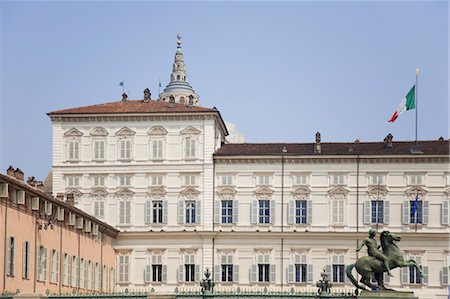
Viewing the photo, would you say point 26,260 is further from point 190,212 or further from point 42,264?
point 190,212

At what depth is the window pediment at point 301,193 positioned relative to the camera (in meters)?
74.2

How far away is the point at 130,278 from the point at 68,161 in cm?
1009

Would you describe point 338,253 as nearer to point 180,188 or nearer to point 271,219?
point 271,219

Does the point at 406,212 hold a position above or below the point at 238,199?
below

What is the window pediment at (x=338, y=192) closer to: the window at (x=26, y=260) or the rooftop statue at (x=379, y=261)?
the window at (x=26, y=260)

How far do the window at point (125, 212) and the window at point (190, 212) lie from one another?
4.41 m

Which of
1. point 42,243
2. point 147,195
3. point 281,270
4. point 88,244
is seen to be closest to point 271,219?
point 281,270

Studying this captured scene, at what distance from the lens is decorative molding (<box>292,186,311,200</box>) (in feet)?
244

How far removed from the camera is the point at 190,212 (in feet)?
245

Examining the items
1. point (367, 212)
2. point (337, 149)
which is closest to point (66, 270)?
point (367, 212)

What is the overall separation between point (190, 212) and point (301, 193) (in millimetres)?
8417

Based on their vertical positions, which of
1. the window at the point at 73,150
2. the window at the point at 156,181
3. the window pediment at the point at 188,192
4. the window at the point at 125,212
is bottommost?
the window at the point at 125,212

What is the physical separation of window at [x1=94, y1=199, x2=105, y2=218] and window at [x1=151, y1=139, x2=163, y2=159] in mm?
5312

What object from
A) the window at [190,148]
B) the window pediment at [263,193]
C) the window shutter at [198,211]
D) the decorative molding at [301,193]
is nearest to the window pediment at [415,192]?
the decorative molding at [301,193]
